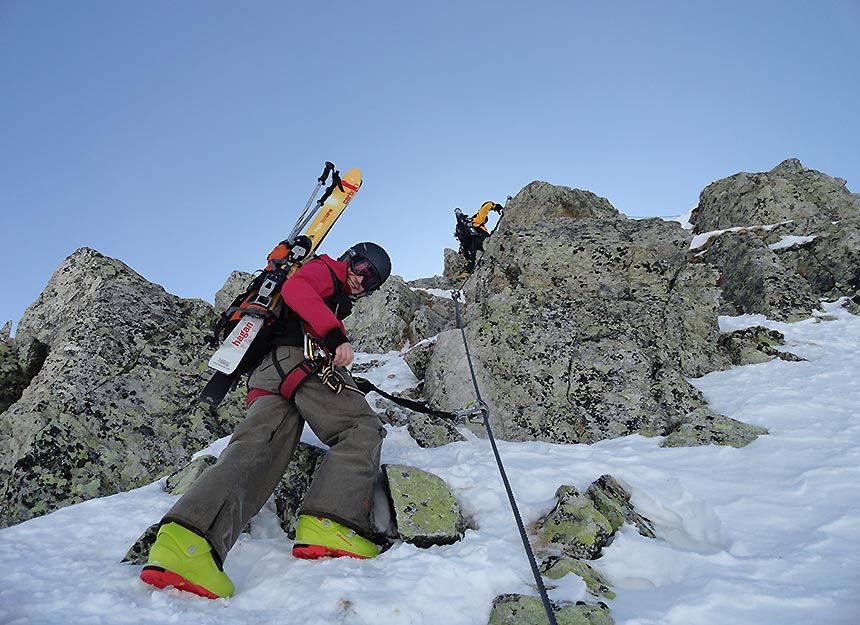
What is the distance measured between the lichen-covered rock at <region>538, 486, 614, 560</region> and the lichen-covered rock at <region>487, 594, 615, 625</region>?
936 millimetres

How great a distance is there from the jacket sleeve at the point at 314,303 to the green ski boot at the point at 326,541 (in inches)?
69.1

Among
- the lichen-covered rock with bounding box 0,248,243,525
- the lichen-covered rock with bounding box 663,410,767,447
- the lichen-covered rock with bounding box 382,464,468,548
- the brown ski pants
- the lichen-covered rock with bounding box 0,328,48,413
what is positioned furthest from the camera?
the lichen-covered rock with bounding box 0,328,48,413

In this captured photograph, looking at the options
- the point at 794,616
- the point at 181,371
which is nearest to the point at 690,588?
the point at 794,616

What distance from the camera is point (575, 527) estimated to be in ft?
14.8

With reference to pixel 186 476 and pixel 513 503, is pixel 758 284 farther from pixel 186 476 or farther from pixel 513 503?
pixel 186 476

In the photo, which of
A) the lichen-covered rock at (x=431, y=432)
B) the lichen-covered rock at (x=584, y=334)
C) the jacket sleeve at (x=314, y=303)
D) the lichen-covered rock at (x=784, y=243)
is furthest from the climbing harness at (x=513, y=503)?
the lichen-covered rock at (x=784, y=243)

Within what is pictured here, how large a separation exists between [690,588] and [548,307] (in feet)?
22.1

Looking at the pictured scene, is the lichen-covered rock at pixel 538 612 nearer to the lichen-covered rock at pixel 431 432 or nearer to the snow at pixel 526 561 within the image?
the snow at pixel 526 561

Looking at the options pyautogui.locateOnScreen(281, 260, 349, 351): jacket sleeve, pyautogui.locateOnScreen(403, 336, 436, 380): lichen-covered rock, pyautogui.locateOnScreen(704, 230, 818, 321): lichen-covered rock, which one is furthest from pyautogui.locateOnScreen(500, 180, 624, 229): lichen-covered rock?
pyautogui.locateOnScreen(281, 260, 349, 351): jacket sleeve

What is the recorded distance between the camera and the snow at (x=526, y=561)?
325 centimetres

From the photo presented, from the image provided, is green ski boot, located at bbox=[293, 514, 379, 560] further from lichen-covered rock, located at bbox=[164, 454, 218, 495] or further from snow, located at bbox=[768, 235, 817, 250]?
snow, located at bbox=[768, 235, 817, 250]

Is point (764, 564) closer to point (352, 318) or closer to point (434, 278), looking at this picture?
point (352, 318)

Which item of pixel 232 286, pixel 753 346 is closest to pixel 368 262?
pixel 753 346

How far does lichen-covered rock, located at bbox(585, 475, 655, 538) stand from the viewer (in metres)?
4.71
